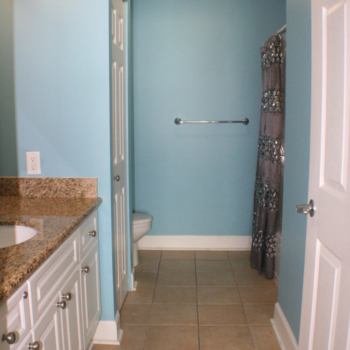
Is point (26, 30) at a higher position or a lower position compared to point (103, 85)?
higher

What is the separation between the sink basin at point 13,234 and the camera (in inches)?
58.6

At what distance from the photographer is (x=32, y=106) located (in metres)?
1.89

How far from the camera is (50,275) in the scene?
50.4 inches

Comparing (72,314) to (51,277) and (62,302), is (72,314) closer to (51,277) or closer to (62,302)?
(62,302)

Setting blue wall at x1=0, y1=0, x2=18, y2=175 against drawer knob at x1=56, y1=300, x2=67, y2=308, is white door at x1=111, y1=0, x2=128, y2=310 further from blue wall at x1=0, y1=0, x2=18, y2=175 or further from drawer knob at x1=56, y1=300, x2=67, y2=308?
drawer knob at x1=56, y1=300, x2=67, y2=308

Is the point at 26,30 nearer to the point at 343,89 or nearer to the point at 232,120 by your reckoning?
the point at 343,89

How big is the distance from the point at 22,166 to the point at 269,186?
5.79 feet

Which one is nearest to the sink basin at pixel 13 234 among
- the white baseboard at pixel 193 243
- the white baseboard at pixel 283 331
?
the white baseboard at pixel 283 331

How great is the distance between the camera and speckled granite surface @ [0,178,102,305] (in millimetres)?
1015

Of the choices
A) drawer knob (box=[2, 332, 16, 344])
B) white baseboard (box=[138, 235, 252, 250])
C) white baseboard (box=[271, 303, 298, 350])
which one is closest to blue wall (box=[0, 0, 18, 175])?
drawer knob (box=[2, 332, 16, 344])

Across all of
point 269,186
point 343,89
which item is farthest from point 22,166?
point 269,186

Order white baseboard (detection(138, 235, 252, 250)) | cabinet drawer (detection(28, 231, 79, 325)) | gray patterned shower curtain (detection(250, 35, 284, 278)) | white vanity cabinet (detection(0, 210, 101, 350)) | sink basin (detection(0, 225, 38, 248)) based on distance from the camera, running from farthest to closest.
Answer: white baseboard (detection(138, 235, 252, 250)), gray patterned shower curtain (detection(250, 35, 284, 278)), sink basin (detection(0, 225, 38, 248)), cabinet drawer (detection(28, 231, 79, 325)), white vanity cabinet (detection(0, 210, 101, 350))

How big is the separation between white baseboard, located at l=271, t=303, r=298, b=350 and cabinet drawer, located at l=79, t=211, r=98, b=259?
1.13 m

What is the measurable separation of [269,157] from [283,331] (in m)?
1.26
